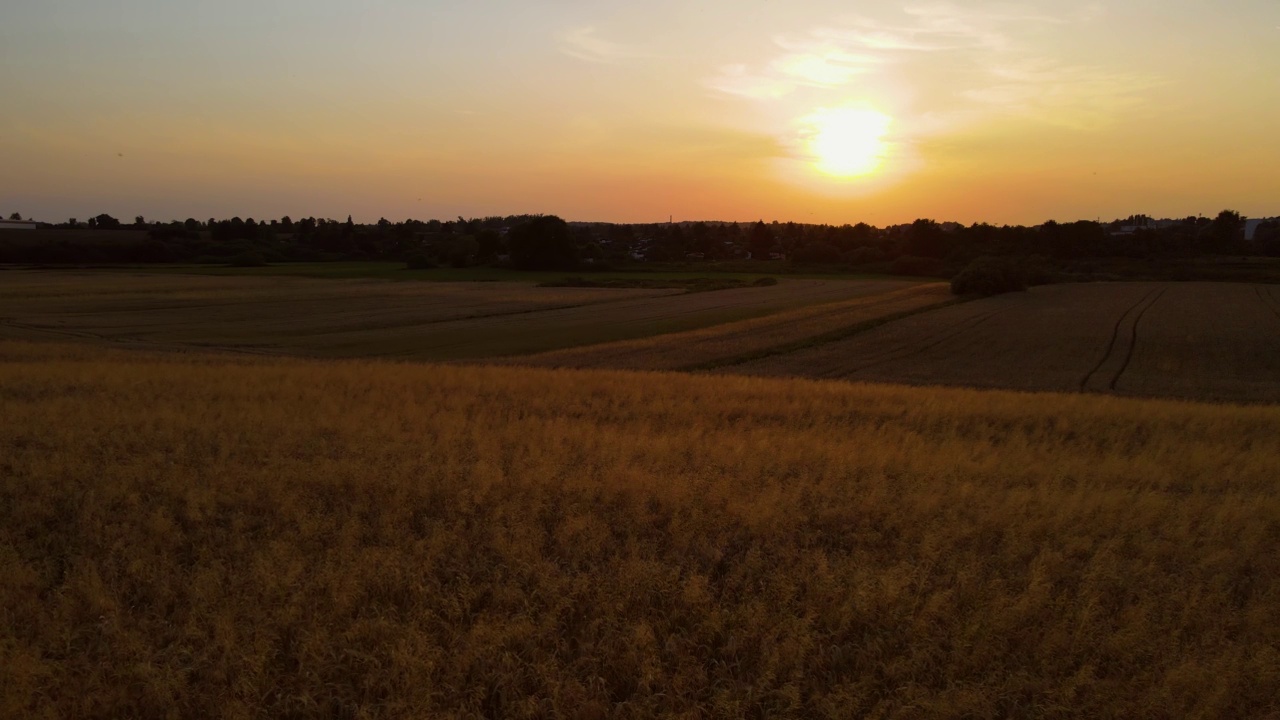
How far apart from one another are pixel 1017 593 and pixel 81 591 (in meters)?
6.91

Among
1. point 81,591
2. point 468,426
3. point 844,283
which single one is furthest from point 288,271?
point 81,591

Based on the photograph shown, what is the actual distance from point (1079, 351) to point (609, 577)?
33.2 metres

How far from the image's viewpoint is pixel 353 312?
5231cm

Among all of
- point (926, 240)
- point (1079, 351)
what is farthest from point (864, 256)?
point (1079, 351)

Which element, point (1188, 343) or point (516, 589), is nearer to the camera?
point (516, 589)

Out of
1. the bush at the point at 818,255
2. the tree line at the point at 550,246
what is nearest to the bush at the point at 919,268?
the tree line at the point at 550,246

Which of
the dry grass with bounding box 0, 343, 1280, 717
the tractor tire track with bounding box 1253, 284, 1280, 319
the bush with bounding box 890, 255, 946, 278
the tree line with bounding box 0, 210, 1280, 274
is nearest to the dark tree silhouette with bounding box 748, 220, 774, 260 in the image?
the tree line with bounding box 0, 210, 1280, 274

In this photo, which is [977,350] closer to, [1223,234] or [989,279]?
[989,279]

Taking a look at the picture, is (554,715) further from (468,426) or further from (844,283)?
(844,283)

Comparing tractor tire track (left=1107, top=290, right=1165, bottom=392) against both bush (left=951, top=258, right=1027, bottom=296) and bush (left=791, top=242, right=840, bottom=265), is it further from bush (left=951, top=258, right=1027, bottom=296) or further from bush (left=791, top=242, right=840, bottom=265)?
bush (left=791, top=242, right=840, bottom=265)

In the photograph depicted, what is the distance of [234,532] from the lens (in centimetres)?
739

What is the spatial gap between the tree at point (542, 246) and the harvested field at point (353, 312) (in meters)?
20.2

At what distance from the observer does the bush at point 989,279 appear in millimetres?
66688

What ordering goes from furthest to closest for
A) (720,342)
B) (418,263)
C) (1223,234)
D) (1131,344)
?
(1223,234)
(418,263)
(720,342)
(1131,344)
